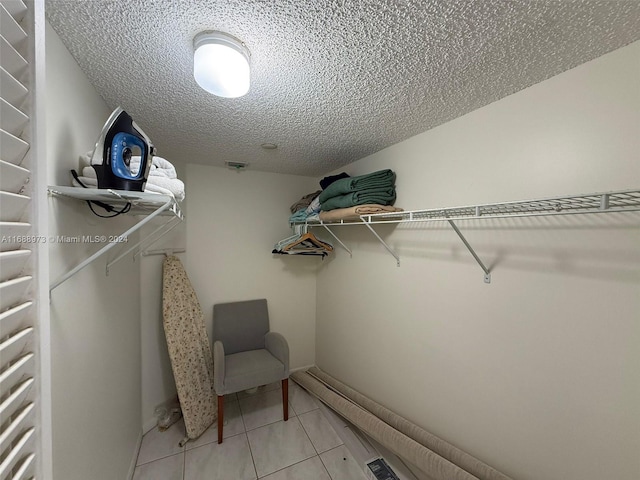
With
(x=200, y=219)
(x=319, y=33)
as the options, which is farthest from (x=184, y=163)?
(x=319, y=33)

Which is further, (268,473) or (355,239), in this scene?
(355,239)

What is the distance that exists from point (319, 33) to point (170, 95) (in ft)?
2.75

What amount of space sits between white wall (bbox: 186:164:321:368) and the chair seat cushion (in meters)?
0.52

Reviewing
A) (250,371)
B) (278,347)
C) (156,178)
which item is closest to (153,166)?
(156,178)

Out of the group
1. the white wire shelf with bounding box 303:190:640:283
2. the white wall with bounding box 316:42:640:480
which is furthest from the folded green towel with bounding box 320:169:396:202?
the white wire shelf with bounding box 303:190:640:283

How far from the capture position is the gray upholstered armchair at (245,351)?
1.97 m

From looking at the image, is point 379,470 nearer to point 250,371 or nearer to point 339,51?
point 250,371

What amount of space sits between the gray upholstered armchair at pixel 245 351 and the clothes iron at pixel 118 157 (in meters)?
1.56

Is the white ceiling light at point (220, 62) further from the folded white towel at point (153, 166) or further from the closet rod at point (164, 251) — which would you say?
the closet rod at point (164, 251)

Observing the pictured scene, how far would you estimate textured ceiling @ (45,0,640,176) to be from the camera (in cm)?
77

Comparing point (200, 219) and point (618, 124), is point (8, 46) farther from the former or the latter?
point (200, 219)

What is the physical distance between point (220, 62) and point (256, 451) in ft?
7.88

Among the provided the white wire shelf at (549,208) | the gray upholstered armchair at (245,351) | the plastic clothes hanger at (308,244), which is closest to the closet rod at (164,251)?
the gray upholstered armchair at (245,351)

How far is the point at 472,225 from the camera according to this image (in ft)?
4.48
